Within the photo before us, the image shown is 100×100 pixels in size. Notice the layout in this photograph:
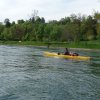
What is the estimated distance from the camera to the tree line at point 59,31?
137m

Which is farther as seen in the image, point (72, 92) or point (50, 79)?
point (50, 79)

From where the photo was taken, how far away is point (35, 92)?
29844mm

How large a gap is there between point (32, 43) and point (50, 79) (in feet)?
368

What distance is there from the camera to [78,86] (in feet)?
108

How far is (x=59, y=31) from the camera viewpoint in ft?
525

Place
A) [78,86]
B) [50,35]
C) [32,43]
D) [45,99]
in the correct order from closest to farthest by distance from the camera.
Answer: [45,99] < [78,86] < [32,43] < [50,35]

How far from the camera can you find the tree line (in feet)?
450

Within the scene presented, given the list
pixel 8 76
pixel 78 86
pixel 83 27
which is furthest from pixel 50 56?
pixel 83 27

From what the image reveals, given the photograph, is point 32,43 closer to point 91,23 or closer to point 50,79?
point 91,23

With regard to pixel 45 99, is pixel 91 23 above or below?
above

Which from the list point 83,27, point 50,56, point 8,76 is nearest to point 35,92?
point 8,76

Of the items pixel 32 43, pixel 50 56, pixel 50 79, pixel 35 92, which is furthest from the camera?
pixel 32 43

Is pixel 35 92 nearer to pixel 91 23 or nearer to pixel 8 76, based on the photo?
pixel 8 76

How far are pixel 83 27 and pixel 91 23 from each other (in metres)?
7.40
